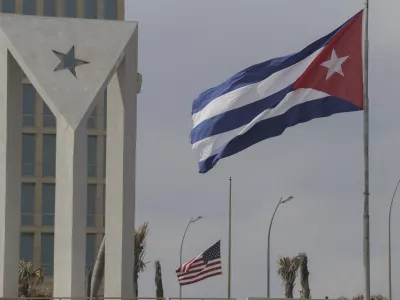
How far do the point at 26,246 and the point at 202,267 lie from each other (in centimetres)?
2789

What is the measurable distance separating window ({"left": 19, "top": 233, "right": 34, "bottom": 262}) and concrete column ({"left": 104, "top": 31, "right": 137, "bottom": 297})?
49695mm

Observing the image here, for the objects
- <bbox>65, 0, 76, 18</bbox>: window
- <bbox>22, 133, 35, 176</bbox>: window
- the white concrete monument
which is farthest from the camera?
<bbox>22, 133, 35, 176</bbox>: window

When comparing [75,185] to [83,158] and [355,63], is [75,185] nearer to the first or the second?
[83,158]

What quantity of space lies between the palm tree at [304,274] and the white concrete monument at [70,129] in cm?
4688

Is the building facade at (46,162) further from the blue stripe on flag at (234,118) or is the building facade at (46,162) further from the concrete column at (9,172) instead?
the blue stripe on flag at (234,118)

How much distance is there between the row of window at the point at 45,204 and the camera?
8806 cm

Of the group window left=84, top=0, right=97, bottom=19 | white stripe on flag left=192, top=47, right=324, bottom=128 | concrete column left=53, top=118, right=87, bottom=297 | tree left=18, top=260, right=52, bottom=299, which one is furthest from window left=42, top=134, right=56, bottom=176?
white stripe on flag left=192, top=47, right=324, bottom=128

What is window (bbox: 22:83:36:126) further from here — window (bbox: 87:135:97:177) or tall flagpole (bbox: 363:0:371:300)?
tall flagpole (bbox: 363:0:371:300)

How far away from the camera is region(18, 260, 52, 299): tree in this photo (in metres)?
73.0

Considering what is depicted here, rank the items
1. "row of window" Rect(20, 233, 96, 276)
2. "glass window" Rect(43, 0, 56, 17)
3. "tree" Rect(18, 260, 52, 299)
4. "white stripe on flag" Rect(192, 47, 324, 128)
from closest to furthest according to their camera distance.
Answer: "white stripe on flag" Rect(192, 47, 324, 128)
"tree" Rect(18, 260, 52, 299)
"row of window" Rect(20, 233, 96, 276)
"glass window" Rect(43, 0, 56, 17)

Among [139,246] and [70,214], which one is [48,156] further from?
[70,214]

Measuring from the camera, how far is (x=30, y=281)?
253 feet

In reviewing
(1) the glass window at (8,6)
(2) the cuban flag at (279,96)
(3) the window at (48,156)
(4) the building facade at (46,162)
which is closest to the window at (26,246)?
(4) the building facade at (46,162)

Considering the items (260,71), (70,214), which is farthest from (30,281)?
(260,71)
